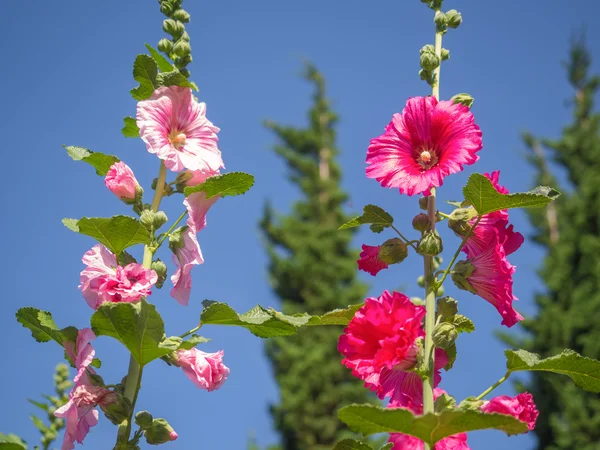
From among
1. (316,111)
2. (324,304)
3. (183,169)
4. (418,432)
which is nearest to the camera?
(418,432)

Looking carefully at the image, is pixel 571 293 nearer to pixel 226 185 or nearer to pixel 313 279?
pixel 313 279

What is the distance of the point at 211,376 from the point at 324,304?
11.2 meters

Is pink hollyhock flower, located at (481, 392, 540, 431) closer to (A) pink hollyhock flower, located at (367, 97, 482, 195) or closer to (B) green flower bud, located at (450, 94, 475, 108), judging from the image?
(A) pink hollyhock flower, located at (367, 97, 482, 195)

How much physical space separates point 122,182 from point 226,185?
0.25 metres

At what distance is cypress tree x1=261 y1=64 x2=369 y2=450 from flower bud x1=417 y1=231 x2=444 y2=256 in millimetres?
9887

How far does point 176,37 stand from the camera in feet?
6.52

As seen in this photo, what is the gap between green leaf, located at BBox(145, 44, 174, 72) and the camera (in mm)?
1907

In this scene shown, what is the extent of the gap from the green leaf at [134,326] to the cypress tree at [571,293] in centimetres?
903

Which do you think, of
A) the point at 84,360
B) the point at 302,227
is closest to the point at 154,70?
the point at 84,360

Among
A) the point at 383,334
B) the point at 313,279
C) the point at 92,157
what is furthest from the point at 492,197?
the point at 313,279

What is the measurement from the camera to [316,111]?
1612 centimetres

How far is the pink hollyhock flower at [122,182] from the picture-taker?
5.65 feet

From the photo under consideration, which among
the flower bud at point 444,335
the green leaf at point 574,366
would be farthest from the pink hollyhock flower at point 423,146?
the green leaf at point 574,366

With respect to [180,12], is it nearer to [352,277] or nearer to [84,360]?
[84,360]
